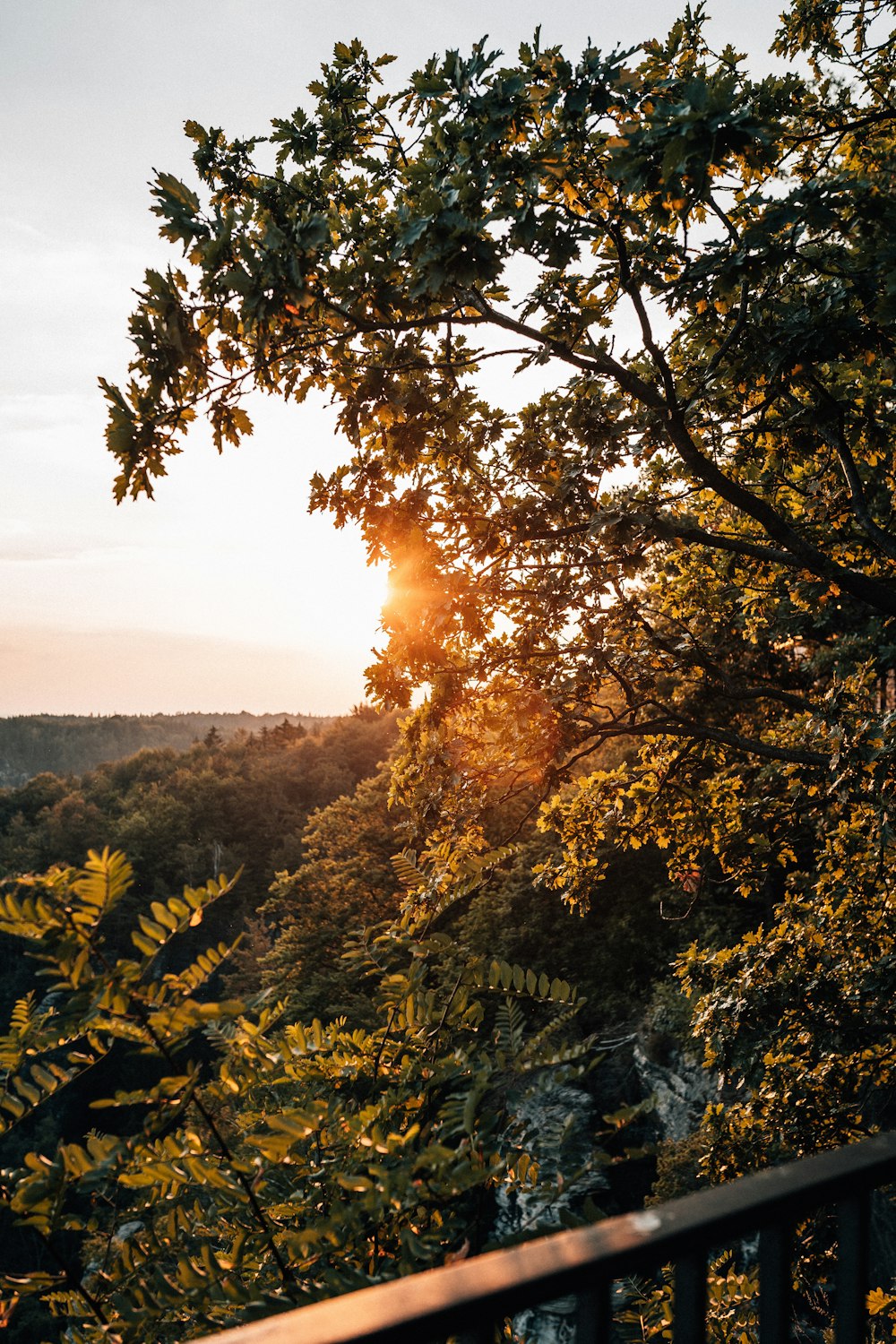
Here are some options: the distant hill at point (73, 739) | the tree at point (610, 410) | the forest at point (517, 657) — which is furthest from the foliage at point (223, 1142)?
the distant hill at point (73, 739)

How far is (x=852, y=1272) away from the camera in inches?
52.0

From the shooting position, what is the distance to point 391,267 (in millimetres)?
5145

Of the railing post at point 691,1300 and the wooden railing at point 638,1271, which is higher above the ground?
the wooden railing at point 638,1271

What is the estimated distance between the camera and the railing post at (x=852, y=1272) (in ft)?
4.13

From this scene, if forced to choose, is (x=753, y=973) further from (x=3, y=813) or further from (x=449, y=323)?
(x=3, y=813)

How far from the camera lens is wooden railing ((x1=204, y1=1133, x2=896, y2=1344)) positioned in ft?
2.87

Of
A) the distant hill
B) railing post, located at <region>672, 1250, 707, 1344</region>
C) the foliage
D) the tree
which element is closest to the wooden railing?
railing post, located at <region>672, 1250, 707, 1344</region>

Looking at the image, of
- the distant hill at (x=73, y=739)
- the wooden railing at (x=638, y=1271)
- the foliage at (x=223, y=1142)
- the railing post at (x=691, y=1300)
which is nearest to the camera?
the wooden railing at (x=638, y=1271)

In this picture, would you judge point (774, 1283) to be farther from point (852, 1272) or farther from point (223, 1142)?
point (223, 1142)

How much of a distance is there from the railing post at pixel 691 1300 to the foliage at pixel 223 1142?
27.3 inches

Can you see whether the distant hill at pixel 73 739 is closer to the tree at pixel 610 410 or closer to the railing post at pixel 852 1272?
the tree at pixel 610 410

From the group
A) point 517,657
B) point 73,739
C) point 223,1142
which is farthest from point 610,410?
point 73,739

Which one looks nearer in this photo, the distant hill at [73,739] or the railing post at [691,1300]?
the railing post at [691,1300]

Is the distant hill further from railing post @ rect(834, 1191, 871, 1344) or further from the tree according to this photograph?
railing post @ rect(834, 1191, 871, 1344)
